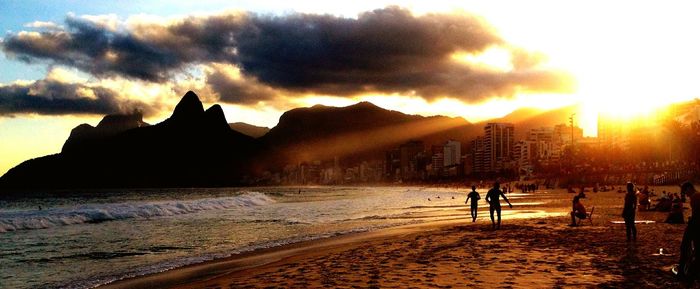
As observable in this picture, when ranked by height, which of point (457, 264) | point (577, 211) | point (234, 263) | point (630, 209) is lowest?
point (234, 263)

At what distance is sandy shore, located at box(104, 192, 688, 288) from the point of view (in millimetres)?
10180

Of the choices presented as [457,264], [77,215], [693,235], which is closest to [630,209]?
[693,235]

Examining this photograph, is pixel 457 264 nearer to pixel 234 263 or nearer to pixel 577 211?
pixel 234 263

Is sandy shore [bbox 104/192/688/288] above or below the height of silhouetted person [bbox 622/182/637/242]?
below

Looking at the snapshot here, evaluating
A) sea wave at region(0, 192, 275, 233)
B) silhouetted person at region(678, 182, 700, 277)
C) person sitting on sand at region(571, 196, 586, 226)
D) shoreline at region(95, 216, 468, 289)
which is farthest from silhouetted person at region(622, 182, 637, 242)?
sea wave at region(0, 192, 275, 233)

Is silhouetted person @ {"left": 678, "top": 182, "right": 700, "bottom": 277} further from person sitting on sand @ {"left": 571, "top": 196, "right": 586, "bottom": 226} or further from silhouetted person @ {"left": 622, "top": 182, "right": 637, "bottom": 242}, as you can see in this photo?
person sitting on sand @ {"left": 571, "top": 196, "right": 586, "bottom": 226}

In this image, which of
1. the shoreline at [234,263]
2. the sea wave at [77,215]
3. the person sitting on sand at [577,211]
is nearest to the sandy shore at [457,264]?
the shoreline at [234,263]

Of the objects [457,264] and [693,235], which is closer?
[693,235]

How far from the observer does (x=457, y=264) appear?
12359 millimetres

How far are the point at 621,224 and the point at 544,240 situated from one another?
266 inches

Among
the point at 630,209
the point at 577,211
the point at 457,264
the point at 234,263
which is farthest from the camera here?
the point at 577,211

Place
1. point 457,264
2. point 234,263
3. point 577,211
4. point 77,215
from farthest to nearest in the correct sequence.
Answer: point 77,215
point 577,211
point 234,263
point 457,264

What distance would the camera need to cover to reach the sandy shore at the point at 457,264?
10.2 meters

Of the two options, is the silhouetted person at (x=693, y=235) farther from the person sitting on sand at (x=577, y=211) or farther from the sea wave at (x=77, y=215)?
the sea wave at (x=77, y=215)
